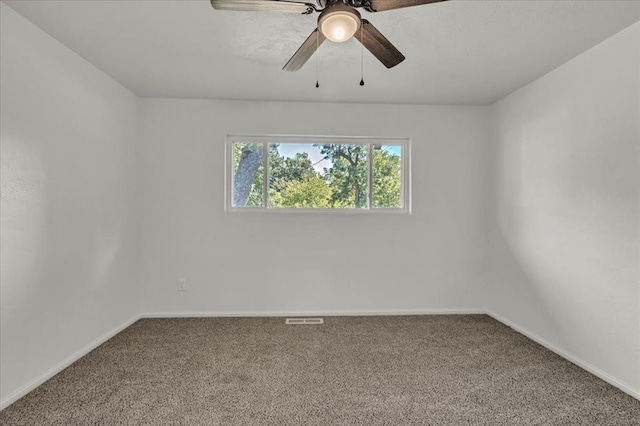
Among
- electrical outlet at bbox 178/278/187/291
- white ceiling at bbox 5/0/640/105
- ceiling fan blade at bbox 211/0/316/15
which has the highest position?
white ceiling at bbox 5/0/640/105

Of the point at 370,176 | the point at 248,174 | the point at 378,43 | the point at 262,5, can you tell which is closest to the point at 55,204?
the point at 248,174

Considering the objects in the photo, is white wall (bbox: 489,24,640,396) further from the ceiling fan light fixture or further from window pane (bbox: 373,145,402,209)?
the ceiling fan light fixture

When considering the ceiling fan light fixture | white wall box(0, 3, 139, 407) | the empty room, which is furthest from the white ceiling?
the ceiling fan light fixture

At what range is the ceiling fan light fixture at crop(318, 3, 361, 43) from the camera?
54.5 inches

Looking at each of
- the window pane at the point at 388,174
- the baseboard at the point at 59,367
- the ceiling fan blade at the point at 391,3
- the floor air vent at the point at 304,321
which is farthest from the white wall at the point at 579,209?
the baseboard at the point at 59,367

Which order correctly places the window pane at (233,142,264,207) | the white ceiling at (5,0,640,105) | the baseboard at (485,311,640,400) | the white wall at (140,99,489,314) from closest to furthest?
the white ceiling at (5,0,640,105)
the baseboard at (485,311,640,400)
the white wall at (140,99,489,314)
the window pane at (233,142,264,207)

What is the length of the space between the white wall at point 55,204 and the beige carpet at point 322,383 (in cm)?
28

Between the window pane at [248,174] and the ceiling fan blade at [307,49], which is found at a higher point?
the ceiling fan blade at [307,49]

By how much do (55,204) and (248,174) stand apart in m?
1.79

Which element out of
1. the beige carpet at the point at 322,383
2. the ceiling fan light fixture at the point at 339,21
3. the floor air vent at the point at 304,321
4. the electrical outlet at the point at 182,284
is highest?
the ceiling fan light fixture at the point at 339,21

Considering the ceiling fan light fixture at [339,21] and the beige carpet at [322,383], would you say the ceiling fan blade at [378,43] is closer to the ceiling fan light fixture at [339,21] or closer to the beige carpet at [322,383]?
the ceiling fan light fixture at [339,21]

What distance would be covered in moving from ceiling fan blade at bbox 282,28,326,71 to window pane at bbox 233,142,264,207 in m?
1.86

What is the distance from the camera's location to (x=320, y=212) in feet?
12.1

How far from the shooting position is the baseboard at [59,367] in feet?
6.59
